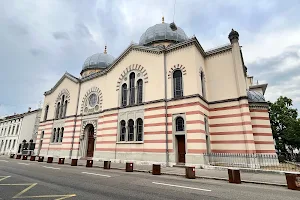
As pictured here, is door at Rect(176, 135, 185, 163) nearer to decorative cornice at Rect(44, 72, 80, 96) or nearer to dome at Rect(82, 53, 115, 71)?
decorative cornice at Rect(44, 72, 80, 96)

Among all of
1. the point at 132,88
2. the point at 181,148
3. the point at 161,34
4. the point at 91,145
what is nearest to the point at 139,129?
the point at 181,148

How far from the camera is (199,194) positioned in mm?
6520

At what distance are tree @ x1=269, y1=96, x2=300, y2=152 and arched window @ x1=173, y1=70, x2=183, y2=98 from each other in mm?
16623

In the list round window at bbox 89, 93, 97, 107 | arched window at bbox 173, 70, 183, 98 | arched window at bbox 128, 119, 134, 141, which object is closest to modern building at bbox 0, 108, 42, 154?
round window at bbox 89, 93, 97, 107

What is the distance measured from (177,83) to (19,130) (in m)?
37.4

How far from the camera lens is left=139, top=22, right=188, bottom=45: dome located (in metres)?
→ 22.8

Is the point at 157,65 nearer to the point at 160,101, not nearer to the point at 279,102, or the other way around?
the point at 160,101

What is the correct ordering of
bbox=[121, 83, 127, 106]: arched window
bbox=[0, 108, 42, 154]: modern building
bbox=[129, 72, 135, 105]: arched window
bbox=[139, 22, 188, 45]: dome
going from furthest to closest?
1. bbox=[0, 108, 42, 154]: modern building
2. bbox=[139, 22, 188, 45]: dome
3. bbox=[121, 83, 127, 106]: arched window
4. bbox=[129, 72, 135, 105]: arched window

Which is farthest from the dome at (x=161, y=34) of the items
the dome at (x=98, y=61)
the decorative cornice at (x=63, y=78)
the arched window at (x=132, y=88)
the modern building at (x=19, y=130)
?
the modern building at (x=19, y=130)

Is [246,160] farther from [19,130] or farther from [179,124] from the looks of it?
[19,130]

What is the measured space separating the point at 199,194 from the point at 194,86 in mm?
10653

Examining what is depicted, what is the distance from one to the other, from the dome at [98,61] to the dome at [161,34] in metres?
9.09

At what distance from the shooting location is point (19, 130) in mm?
37125

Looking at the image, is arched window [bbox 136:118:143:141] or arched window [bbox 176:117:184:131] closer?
arched window [bbox 176:117:184:131]
